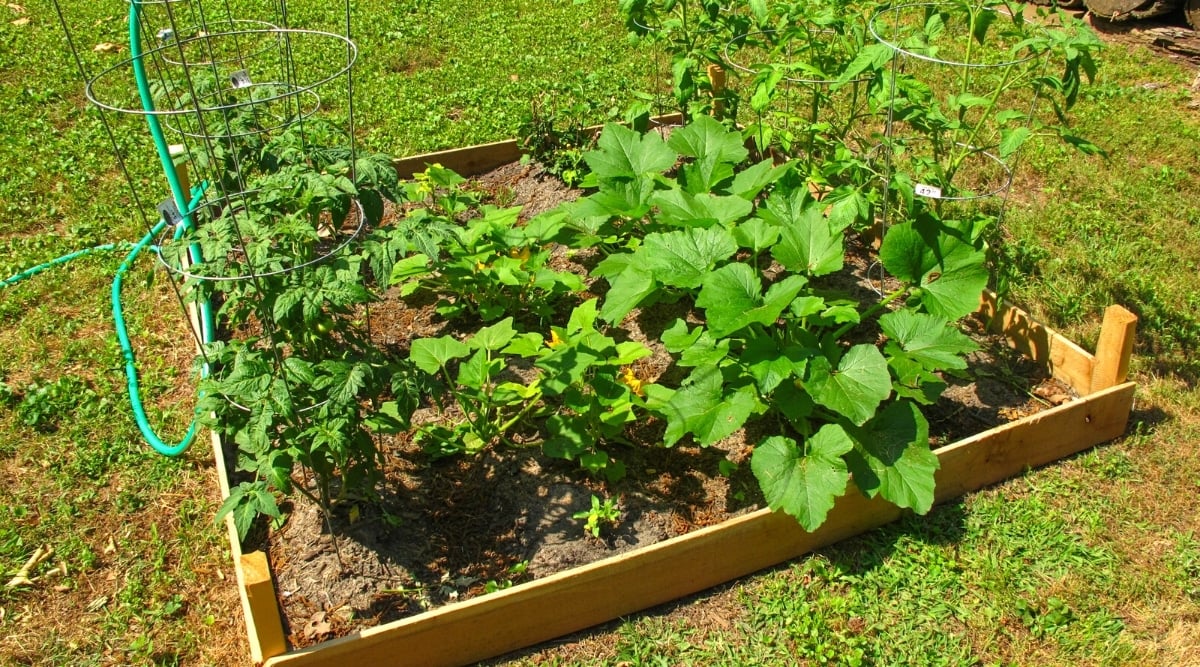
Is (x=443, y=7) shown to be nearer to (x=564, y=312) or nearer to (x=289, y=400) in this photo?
(x=564, y=312)

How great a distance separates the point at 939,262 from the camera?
11.8ft

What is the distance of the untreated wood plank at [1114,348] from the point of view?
3.47m

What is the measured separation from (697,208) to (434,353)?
1.19 metres

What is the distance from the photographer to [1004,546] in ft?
10.9

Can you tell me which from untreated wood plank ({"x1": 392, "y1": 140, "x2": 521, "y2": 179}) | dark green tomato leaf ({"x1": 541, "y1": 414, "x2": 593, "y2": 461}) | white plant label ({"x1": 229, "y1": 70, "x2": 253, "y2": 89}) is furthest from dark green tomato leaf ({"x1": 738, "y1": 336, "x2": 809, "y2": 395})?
untreated wood plank ({"x1": 392, "y1": 140, "x2": 521, "y2": 179})

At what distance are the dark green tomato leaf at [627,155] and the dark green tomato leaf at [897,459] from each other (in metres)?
1.57

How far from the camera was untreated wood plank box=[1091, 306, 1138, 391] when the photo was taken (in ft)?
11.4

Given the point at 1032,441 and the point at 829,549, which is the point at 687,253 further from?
the point at 1032,441

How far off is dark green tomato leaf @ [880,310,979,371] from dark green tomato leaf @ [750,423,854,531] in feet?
1.38

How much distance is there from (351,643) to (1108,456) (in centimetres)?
275

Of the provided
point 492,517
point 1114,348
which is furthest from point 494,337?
point 1114,348

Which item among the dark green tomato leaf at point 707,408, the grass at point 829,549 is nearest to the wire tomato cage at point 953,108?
the grass at point 829,549

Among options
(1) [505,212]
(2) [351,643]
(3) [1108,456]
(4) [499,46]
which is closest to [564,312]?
(1) [505,212]

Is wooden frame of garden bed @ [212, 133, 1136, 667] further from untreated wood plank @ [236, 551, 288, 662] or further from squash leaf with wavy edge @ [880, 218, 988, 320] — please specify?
squash leaf with wavy edge @ [880, 218, 988, 320]
